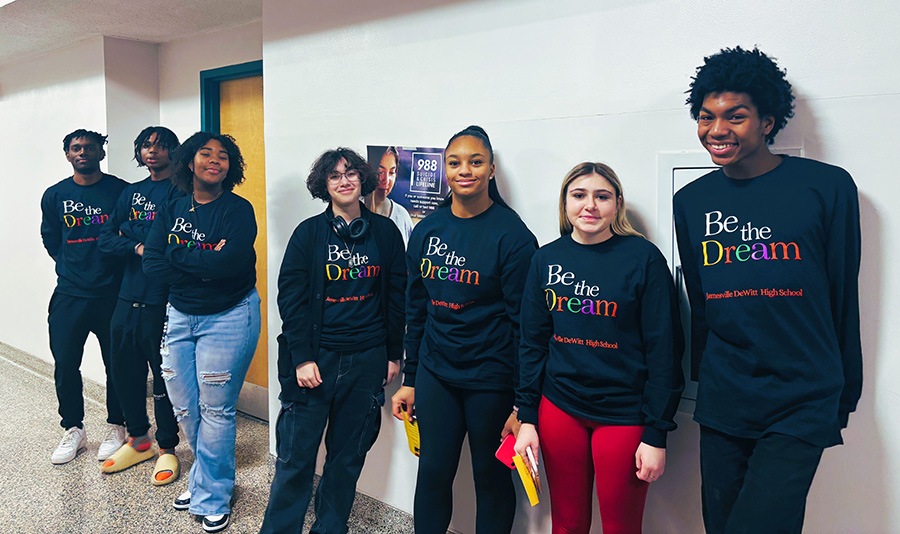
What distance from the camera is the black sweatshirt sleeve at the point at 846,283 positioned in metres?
1.39

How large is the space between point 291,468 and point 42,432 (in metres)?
2.15

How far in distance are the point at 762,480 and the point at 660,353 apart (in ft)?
1.20

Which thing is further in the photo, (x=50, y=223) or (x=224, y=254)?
(x=50, y=223)

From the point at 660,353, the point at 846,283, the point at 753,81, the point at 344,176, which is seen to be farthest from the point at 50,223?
the point at 846,283

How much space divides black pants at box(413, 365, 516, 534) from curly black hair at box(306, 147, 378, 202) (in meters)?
0.72

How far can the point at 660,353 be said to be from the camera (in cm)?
160

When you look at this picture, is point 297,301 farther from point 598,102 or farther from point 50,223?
point 50,223

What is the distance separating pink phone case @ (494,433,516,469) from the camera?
Result: 1.74m

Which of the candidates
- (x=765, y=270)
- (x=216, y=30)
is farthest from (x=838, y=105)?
(x=216, y=30)

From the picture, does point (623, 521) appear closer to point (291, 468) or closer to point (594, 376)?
point (594, 376)

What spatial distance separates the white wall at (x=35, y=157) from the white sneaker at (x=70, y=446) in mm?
1089

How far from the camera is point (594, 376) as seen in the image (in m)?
1.64

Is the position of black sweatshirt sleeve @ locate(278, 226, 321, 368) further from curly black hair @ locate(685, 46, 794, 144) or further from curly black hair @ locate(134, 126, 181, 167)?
curly black hair @ locate(685, 46, 794, 144)

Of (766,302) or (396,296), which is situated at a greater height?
(766,302)
